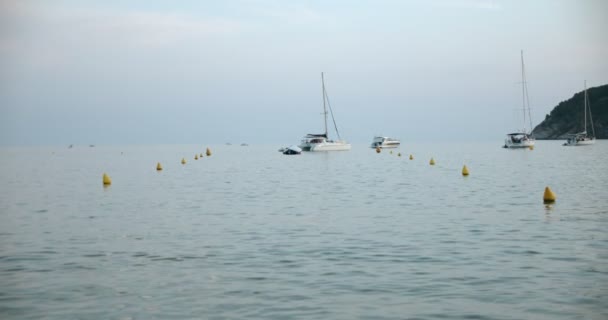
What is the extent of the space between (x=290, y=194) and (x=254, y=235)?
16.4 meters

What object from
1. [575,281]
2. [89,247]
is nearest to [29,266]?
[89,247]

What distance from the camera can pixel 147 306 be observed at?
1099 cm

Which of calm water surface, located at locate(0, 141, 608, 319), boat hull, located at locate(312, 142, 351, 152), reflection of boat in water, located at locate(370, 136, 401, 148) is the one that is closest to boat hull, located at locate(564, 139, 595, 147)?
reflection of boat in water, located at locate(370, 136, 401, 148)

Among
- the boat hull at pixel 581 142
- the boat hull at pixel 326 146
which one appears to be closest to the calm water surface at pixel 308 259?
the boat hull at pixel 326 146

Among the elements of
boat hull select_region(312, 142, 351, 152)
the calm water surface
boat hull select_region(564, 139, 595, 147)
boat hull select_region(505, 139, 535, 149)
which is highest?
boat hull select_region(312, 142, 351, 152)

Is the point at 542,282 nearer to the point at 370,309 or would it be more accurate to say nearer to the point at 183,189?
the point at 370,309

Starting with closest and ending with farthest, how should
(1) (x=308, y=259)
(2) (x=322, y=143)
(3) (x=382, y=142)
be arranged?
(1) (x=308, y=259) < (2) (x=322, y=143) < (3) (x=382, y=142)

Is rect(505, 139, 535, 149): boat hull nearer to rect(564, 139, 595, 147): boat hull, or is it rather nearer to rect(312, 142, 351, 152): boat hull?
rect(564, 139, 595, 147): boat hull

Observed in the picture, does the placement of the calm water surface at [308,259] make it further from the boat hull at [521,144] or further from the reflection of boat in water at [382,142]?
the reflection of boat in water at [382,142]

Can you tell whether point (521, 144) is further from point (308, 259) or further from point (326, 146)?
Answer: point (308, 259)

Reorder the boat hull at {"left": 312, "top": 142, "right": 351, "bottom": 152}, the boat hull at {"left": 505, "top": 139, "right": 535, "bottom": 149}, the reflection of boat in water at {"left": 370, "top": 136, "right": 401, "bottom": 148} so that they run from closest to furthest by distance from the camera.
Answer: the boat hull at {"left": 312, "top": 142, "right": 351, "bottom": 152} → the boat hull at {"left": 505, "top": 139, "right": 535, "bottom": 149} → the reflection of boat in water at {"left": 370, "top": 136, "right": 401, "bottom": 148}

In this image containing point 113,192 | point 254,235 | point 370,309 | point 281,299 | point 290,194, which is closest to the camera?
point 370,309

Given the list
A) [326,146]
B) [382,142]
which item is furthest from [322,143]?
[382,142]

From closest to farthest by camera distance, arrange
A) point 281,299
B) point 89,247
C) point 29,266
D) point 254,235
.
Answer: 1. point 281,299
2. point 29,266
3. point 89,247
4. point 254,235
